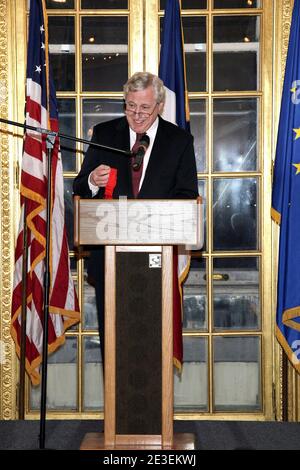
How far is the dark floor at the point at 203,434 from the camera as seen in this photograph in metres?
3.05

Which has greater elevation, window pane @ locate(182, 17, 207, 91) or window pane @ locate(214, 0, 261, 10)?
window pane @ locate(214, 0, 261, 10)

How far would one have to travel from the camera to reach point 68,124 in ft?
12.9

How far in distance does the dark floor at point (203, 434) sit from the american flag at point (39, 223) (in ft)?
1.33

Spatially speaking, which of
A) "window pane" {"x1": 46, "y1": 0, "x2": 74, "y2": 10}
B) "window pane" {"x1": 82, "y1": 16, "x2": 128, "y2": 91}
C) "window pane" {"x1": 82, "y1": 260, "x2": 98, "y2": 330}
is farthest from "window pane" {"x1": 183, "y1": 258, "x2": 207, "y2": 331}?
"window pane" {"x1": 46, "y1": 0, "x2": 74, "y2": 10}

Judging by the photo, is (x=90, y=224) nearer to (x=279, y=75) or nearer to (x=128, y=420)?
(x=128, y=420)

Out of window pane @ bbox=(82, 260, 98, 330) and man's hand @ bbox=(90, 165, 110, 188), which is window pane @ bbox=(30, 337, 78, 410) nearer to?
window pane @ bbox=(82, 260, 98, 330)

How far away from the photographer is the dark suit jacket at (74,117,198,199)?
3000mm

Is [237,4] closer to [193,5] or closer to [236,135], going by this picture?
[193,5]

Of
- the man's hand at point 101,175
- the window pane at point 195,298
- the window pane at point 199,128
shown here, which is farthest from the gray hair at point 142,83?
the window pane at point 195,298

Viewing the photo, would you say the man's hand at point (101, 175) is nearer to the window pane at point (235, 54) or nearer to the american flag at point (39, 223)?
the american flag at point (39, 223)

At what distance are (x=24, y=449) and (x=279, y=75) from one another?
249 cm

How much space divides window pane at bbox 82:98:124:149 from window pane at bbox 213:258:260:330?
1.10m

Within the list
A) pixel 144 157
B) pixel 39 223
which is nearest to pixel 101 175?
pixel 144 157

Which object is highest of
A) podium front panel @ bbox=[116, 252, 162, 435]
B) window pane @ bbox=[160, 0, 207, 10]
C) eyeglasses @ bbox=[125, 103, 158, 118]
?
window pane @ bbox=[160, 0, 207, 10]
